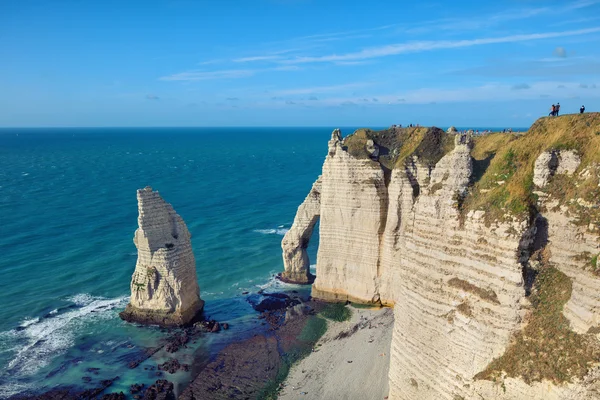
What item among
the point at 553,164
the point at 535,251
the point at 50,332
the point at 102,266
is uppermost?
the point at 553,164

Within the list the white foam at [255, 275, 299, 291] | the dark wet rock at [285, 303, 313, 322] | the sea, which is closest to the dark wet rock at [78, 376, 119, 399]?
the sea

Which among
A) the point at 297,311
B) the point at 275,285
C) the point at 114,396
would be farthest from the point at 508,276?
the point at 275,285

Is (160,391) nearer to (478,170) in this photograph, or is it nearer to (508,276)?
(508,276)

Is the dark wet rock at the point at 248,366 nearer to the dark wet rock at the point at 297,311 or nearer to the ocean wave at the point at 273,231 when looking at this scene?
the dark wet rock at the point at 297,311

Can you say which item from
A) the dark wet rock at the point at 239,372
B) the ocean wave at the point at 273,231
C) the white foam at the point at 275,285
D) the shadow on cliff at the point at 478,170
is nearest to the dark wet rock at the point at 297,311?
the dark wet rock at the point at 239,372

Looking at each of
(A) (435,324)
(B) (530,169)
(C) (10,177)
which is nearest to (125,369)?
(A) (435,324)

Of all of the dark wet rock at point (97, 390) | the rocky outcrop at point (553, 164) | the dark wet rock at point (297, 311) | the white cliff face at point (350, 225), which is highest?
the rocky outcrop at point (553, 164)

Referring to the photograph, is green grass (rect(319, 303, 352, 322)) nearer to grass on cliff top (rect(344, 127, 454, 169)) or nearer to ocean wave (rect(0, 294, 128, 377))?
grass on cliff top (rect(344, 127, 454, 169))
